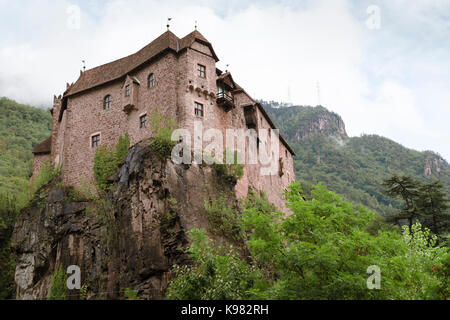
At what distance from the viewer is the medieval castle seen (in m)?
31.4

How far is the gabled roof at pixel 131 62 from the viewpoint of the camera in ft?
108

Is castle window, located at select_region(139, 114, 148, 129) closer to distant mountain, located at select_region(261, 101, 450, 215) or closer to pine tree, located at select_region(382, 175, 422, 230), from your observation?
pine tree, located at select_region(382, 175, 422, 230)

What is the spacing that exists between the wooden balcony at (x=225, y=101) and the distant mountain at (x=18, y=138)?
2576 cm

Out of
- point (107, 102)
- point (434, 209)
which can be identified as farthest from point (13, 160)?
point (434, 209)

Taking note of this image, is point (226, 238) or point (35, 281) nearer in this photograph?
point (226, 238)

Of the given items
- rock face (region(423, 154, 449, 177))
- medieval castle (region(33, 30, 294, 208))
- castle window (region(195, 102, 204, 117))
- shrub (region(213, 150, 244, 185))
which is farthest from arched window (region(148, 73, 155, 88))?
rock face (region(423, 154, 449, 177))

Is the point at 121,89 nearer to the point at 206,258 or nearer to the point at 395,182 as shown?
the point at 206,258

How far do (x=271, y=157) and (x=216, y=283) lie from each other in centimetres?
2588

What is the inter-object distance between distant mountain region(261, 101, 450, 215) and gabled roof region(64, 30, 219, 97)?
235 ft

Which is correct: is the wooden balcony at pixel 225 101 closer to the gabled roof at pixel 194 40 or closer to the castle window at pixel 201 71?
the castle window at pixel 201 71

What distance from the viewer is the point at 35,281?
101ft

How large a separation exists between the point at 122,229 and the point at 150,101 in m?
10.9

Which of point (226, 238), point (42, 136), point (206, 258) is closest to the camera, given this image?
point (206, 258)
